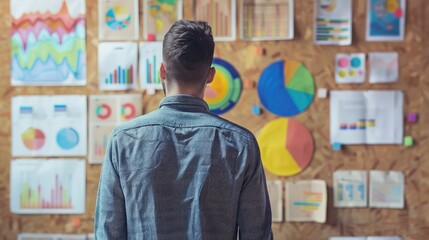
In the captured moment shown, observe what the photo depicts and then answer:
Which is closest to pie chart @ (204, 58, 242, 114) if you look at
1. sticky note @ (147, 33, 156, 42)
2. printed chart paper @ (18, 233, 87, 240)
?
sticky note @ (147, 33, 156, 42)

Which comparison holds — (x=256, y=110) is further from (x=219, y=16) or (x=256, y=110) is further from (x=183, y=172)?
(x=183, y=172)

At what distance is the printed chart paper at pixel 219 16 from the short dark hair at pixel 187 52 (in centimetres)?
121

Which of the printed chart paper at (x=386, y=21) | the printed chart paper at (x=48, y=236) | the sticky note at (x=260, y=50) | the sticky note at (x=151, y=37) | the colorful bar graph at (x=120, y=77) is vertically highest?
the printed chart paper at (x=386, y=21)

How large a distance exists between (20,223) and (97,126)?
0.52 m

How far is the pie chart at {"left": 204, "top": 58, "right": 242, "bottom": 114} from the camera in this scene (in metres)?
2.44

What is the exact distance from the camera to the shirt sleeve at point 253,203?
1.20 meters

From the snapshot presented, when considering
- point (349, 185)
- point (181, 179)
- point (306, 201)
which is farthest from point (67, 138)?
point (181, 179)

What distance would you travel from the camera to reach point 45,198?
2.49 m

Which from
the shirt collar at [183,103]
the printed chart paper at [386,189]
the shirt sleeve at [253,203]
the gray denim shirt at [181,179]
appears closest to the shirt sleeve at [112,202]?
the gray denim shirt at [181,179]

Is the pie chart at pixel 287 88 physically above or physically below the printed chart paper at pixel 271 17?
below

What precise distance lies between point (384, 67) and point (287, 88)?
403mm

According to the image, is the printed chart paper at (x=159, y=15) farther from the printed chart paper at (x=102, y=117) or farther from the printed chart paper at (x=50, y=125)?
the printed chart paper at (x=50, y=125)

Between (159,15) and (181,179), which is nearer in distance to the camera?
(181,179)

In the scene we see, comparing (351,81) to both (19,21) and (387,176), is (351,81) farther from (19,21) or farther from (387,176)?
(19,21)
